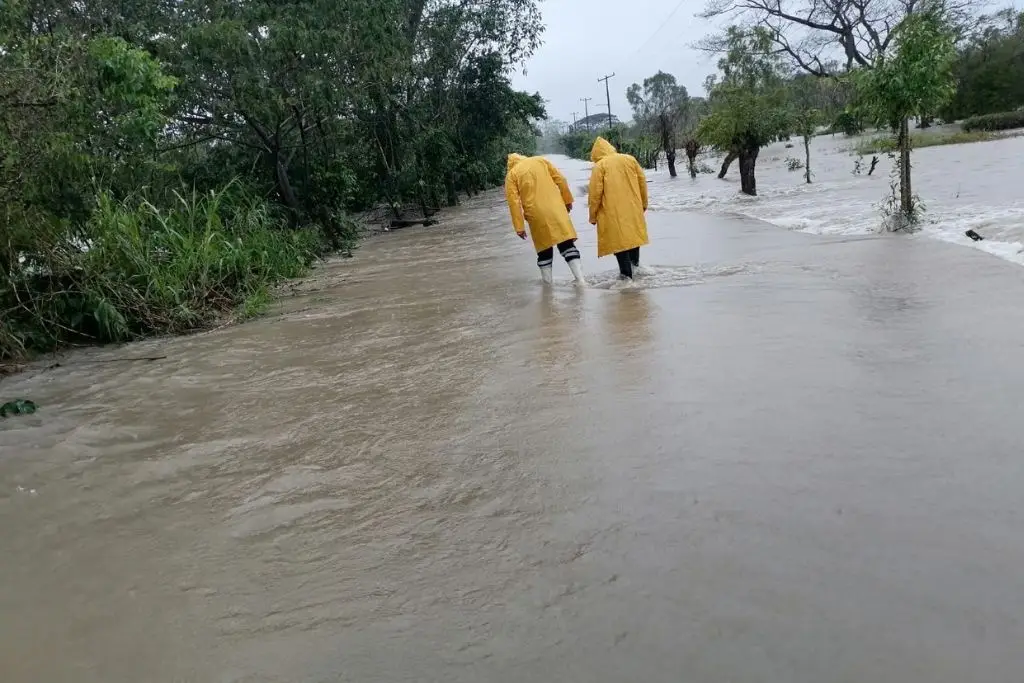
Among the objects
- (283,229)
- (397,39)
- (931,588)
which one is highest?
(397,39)

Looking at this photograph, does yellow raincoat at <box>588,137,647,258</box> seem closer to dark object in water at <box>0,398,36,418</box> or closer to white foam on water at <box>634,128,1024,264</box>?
white foam on water at <box>634,128,1024,264</box>

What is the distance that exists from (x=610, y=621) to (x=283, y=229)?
1234 cm

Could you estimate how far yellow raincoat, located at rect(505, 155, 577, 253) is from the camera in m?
8.30

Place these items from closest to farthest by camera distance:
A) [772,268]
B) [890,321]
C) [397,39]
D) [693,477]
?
[693,477] → [890,321] → [772,268] → [397,39]

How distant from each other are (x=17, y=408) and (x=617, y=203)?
220 inches

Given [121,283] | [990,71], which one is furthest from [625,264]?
[990,71]

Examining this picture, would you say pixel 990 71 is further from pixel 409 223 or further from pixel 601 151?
pixel 601 151

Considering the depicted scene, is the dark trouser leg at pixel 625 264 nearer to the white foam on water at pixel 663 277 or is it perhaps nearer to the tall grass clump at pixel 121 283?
the white foam on water at pixel 663 277

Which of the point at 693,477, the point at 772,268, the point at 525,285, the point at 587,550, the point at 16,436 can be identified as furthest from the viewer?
the point at 525,285

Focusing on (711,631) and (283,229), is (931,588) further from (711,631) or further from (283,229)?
(283,229)

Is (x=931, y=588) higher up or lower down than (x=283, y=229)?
lower down

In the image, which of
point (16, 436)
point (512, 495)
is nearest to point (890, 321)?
point (512, 495)

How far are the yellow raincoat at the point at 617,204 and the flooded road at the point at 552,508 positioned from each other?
207 centimetres

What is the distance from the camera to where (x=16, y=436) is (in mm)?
4816
